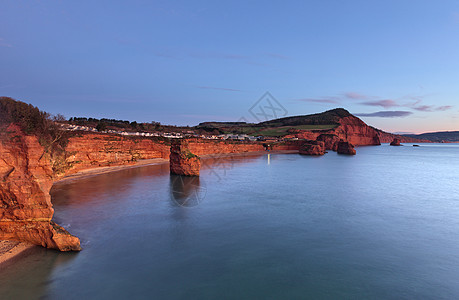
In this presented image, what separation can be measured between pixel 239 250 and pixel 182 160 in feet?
67.9

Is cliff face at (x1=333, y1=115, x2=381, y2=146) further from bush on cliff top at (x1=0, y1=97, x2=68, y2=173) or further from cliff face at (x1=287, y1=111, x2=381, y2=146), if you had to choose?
bush on cliff top at (x1=0, y1=97, x2=68, y2=173)

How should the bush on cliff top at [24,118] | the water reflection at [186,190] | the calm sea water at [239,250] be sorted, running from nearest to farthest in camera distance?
the calm sea water at [239,250] < the bush on cliff top at [24,118] < the water reflection at [186,190]

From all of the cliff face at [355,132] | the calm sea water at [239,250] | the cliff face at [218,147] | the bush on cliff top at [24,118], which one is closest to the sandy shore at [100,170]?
the calm sea water at [239,250]

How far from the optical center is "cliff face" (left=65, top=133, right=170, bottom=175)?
2998cm

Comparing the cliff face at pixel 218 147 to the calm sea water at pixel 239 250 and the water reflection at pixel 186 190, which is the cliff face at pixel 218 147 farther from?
the calm sea water at pixel 239 250

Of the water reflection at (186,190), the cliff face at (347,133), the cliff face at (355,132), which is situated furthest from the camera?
the cliff face at (355,132)

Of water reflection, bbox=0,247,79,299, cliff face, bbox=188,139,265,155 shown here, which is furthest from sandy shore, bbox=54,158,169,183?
water reflection, bbox=0,247,79,299

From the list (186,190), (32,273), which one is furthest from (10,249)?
(186,190)

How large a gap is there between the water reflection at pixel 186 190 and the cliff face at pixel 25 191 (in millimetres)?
10232

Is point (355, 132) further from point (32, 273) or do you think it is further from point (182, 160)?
point (32, 273)

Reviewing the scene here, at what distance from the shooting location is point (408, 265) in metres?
10.2

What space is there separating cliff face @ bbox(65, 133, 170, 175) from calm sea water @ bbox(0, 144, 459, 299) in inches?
355

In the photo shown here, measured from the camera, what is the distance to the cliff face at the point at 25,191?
8492mm

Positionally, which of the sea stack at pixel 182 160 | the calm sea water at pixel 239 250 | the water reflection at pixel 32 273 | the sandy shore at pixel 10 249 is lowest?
the calm sea water at pixel 239 250
